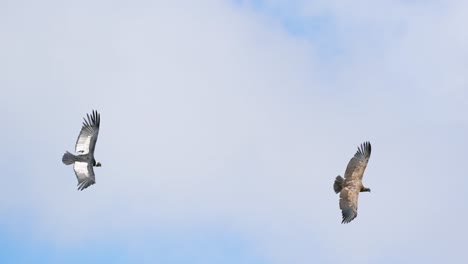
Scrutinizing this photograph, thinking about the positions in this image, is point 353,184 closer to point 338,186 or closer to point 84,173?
point 338,186

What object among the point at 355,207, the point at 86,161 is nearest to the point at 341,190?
the point at 355,207

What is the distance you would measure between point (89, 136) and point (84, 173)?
11.0 ft

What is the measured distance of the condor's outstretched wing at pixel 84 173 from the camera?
8206 cm

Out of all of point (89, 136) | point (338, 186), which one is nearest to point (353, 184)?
point (338, 186)

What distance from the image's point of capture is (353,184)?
85.8m

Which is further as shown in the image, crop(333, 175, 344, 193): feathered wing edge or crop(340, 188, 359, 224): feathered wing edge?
crop(333, 175, 344, 193): feathered wing edge

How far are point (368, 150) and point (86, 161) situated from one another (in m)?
15.6

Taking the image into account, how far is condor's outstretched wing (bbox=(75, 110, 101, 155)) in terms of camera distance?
8482 cm

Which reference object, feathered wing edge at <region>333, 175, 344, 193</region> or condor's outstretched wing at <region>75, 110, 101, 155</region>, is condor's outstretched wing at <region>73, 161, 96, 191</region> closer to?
condor's outstretched wing at <region>75, 110, 101, 155</region>

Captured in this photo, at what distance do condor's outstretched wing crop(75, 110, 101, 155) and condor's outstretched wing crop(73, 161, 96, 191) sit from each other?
1.70 meters

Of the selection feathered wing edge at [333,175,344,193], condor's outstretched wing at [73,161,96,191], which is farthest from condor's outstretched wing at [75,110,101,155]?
feathered wing edge at [333,175,344,193]

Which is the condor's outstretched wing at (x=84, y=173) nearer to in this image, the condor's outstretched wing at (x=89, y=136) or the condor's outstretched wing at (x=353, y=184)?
the condor's outstretched wing at (x=89, y=136)

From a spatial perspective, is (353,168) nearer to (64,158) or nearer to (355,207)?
(355,207)

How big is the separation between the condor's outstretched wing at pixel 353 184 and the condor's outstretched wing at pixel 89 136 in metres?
13.8
